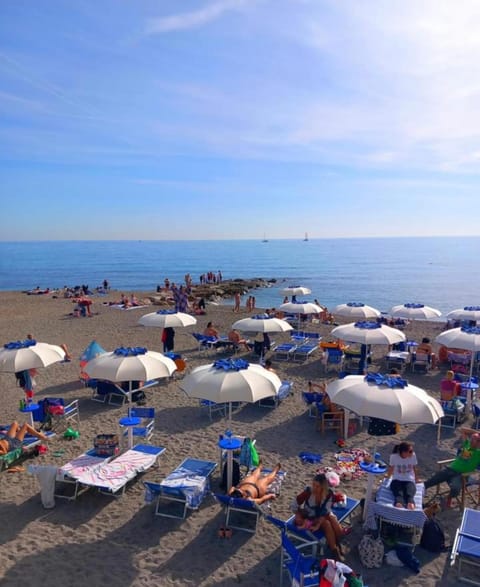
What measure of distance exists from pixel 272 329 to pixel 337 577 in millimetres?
9510

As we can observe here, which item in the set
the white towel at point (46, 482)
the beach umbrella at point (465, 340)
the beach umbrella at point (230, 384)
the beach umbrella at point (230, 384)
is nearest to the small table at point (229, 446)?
the beach umbrella at point (230, 384)

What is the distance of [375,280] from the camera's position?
6712cm

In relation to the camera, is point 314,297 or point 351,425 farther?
point 314,297

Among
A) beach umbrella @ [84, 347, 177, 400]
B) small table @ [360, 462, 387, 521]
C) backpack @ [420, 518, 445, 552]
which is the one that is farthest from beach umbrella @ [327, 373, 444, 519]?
beach umbrella @ [84, 347, 177, 400]

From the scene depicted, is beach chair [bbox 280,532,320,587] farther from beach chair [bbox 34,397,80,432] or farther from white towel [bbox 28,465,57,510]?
beach chair [bbox 34,397,80,432]

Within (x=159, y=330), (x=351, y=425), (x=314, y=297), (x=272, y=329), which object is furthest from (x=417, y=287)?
(x=351, y=425)

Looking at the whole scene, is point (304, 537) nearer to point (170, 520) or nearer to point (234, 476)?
point (234, 476)

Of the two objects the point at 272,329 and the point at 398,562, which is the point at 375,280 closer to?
the point at 272,329

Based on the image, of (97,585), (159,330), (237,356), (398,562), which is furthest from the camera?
(159,330)

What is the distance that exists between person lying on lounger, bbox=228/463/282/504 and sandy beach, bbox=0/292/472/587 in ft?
1.16

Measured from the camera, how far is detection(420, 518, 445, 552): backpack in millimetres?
5828

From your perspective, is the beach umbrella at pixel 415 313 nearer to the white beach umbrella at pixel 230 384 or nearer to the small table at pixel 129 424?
the white beach umbrella at pixel 230 384

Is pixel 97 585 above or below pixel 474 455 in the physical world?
below

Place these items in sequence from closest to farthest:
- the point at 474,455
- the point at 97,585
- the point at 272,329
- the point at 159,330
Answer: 1. the point at 97,585
2. the point at 474,455
3. the point at 272,329
4. the point at 159,330
